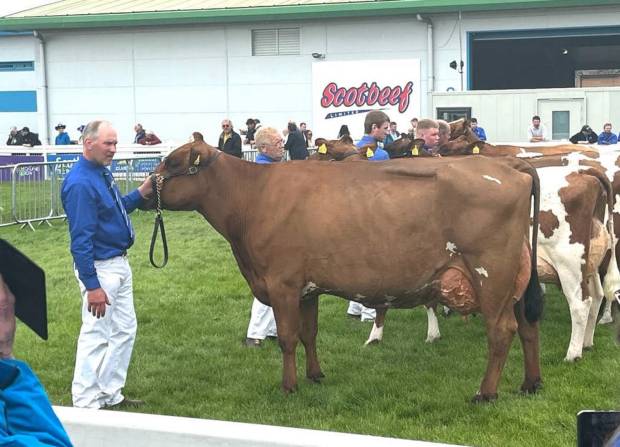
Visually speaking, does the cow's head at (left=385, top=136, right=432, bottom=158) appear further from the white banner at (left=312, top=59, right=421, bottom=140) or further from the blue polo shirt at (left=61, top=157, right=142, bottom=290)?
the white banner at (left=312, top=59, right=421, bottom=140)

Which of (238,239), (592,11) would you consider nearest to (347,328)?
(238,239)

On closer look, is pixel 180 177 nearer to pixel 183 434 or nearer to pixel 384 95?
pixel 183 434

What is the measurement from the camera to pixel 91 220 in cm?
628

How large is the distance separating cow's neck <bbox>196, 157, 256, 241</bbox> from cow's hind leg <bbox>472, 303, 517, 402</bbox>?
214cm

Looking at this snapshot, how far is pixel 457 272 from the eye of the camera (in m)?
6.81

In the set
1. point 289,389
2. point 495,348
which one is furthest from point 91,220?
point 495,348

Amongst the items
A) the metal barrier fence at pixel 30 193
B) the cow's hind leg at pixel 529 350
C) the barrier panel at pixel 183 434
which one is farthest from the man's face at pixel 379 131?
the metal barrier fence at pixel 30 193

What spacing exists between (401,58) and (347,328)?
23.8 m

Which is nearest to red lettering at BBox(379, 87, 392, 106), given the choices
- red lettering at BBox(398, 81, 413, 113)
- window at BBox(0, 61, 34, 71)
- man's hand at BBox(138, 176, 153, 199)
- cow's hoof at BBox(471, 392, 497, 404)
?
red lettering at BBox(398, 81, 413, 113)

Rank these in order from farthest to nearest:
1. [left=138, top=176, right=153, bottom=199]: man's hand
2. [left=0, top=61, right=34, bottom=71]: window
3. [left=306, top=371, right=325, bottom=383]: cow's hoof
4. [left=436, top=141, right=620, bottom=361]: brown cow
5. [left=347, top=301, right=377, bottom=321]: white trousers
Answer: [left=0, top=61, right=34, bottom=71]: window
[left=347, top=301, right=377, bottom=321]: white trousers
[left=436, top=141, right=620, bottom=361]: brown cow
[left=306, top=371, right=325, bottom=383]: cow's hoof
[left=138, top=176, right=153, bottom=199]: man's hand

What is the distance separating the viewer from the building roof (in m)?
30.5

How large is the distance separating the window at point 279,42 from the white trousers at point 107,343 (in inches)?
1077

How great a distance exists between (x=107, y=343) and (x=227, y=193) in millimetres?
1585

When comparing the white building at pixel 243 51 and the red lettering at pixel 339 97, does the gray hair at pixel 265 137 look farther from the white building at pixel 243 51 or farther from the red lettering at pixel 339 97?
the red lettering at pixel 339 97
